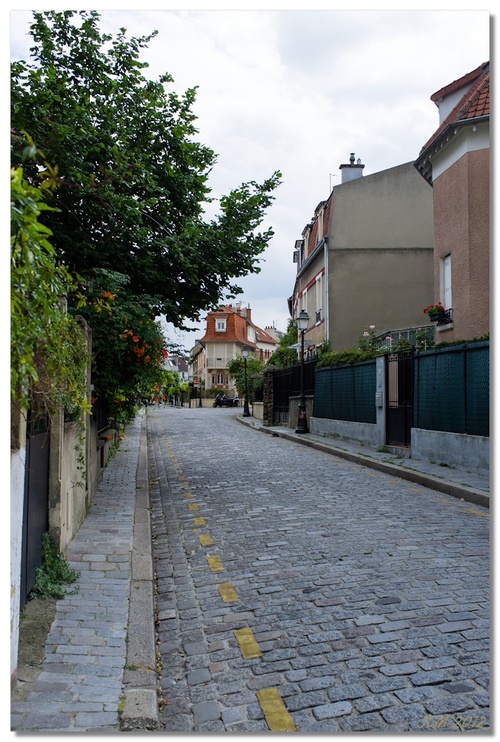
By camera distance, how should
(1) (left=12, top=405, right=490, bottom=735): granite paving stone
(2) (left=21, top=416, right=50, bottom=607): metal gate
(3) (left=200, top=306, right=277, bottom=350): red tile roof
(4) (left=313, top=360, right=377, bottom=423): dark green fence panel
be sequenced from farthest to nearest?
(3) (left=200, top=306, right=277, bottom=350): red tile roof
(4) (left=313, top=360, right=377, bottom=423): dark green fence panel
(2) (left=21, top=416, right=50, bottom=607): metal gate
(1) (left=12, top=405, right=490, bottom=735): granite paving stone

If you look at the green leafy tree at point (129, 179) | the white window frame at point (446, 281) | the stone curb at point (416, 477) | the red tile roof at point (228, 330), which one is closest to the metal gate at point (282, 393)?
the stone curb at point (416, 477)

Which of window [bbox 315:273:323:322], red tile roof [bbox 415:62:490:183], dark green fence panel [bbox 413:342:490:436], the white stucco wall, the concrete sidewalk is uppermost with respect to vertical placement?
red tile roof [bbox 415:62:490:183]

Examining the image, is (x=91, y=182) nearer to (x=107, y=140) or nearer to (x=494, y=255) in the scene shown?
(x=107, y=140)

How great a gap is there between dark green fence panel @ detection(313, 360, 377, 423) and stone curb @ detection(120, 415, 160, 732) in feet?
36.3

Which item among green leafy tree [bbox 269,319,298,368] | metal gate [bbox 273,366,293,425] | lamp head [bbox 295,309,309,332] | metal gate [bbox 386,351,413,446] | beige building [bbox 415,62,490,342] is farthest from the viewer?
green leafy tree [bbox 269,319,298,368]

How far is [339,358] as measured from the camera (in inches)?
804

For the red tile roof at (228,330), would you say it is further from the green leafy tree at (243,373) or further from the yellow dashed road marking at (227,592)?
the yellow dashed road marking at (227,592)

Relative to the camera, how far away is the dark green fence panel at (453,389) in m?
11.1

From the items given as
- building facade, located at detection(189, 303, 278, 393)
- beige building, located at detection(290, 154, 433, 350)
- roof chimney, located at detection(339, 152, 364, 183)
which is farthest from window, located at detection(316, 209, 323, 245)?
building facade, located at detection(189, 303, 278, 393)

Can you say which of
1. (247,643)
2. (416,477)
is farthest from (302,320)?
(247,643)

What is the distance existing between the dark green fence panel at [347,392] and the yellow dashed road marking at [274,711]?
538 inches

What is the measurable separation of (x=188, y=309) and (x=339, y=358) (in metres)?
9.81

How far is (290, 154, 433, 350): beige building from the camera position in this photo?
90.1 ft

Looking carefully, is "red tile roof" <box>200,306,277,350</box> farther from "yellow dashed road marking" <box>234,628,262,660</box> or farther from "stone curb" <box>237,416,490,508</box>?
"yellow dashed road marking" <box>234,628,262,660</box>
